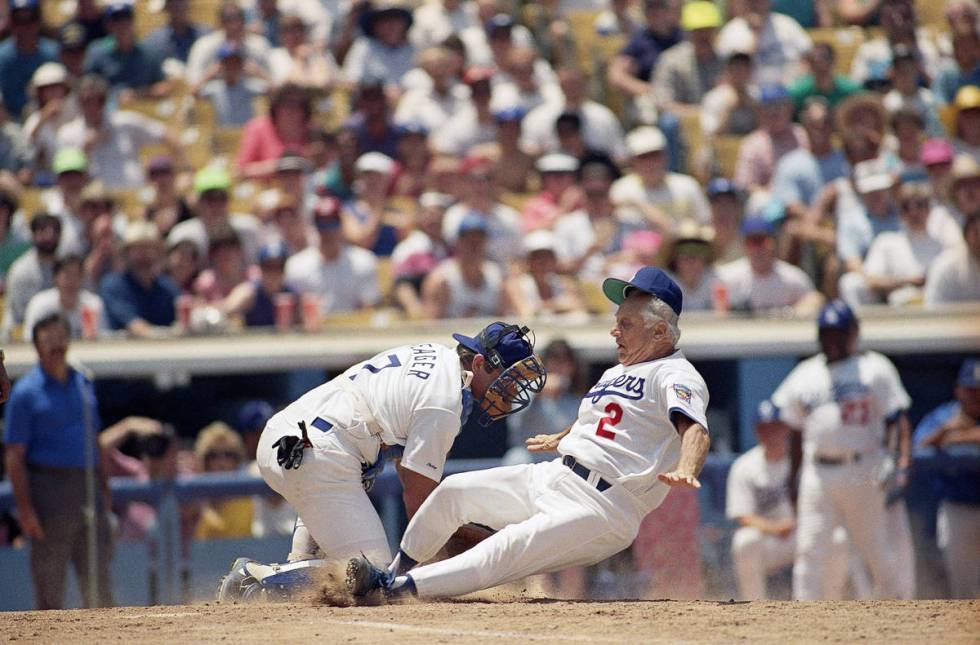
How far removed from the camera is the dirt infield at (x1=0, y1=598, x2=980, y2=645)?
531cm

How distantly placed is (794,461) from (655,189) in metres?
2.26

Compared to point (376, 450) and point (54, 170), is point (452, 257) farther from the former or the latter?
point (376, 450)

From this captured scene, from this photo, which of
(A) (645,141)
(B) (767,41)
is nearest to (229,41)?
(A) (645,141)

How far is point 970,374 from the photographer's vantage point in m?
9.95

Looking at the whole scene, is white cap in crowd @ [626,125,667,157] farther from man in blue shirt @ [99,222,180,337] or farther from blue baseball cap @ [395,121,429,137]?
man in blue shirt @ [99,222,180,337]

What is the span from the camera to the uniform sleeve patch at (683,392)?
5.91 meters

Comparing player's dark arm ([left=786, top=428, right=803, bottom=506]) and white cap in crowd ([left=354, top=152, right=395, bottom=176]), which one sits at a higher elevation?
white cap in crowd ([left=354, top=152, right=395, bottom=176])

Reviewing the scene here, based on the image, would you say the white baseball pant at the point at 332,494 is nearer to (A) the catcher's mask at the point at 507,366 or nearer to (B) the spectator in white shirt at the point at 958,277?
(A) the catcher's mask at the point at 507,366

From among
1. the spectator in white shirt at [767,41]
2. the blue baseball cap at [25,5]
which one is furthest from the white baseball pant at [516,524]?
the blue baseball cap at [25,5]

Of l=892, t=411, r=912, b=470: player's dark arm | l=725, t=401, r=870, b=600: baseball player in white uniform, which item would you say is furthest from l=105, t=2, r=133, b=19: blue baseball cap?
l=892, t=411, r=912, b=470: player's dark arm

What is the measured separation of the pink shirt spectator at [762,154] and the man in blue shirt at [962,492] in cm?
222

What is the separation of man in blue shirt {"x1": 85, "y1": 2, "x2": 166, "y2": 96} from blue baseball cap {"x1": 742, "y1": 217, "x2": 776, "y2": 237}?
4.74m

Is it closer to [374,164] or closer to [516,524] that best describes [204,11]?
[374,164]

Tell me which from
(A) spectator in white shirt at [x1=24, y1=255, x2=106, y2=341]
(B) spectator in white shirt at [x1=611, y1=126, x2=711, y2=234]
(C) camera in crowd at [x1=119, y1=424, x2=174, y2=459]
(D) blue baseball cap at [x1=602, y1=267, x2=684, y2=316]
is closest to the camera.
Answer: (D) blue baseball cap at [x1=602, y1=267, x2=684, y2=316]
